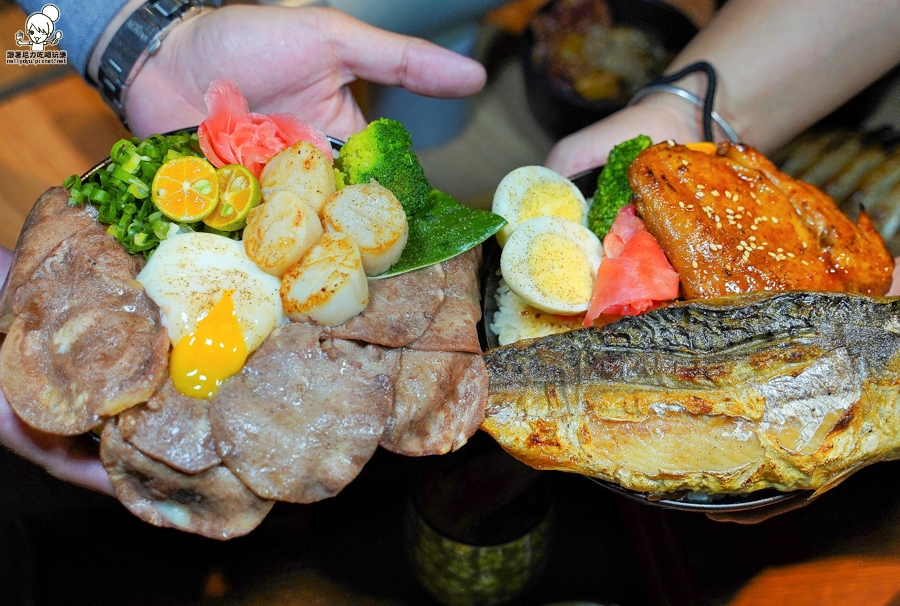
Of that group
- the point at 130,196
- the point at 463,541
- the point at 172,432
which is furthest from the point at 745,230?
the point at 130,196

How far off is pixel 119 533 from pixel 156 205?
1.35 m

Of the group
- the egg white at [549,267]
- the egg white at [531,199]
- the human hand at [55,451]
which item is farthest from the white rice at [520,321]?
the human hand at [55,451]

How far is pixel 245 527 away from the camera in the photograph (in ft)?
4.86

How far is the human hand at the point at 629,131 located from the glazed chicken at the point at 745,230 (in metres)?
0.54

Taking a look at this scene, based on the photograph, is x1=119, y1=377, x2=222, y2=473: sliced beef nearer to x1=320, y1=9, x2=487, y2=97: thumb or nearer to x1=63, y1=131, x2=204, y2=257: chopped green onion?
x1=63, y1=131, x2=204, y2=257: chopped green onion

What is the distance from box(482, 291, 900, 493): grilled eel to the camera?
158 cm

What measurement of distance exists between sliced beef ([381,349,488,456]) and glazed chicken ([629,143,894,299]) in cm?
90

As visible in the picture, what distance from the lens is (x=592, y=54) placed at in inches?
130

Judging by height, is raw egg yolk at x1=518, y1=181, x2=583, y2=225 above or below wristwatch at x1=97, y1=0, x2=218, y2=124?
above

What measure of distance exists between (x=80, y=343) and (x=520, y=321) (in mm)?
1472

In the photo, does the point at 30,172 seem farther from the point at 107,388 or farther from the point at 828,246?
the point at 828,246

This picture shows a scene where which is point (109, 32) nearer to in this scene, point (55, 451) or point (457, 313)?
point (55, 451)

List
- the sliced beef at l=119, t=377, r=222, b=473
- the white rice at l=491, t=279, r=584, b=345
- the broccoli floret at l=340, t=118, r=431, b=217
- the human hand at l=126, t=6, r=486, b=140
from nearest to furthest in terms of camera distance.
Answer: the sliced beef at l=119, t=377, r=222, b=473 → the broccoli floret at l=340, t=118, r=431, b=217 → the white rice at l=491, t=279, r=584, b=345 → the human hand at l=126, t=6, r=486, b=140

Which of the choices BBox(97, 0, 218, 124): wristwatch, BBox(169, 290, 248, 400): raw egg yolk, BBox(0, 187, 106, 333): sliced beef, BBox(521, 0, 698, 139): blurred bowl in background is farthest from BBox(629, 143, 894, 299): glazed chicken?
BBox(97, 0, 218, 124): wristwatch
